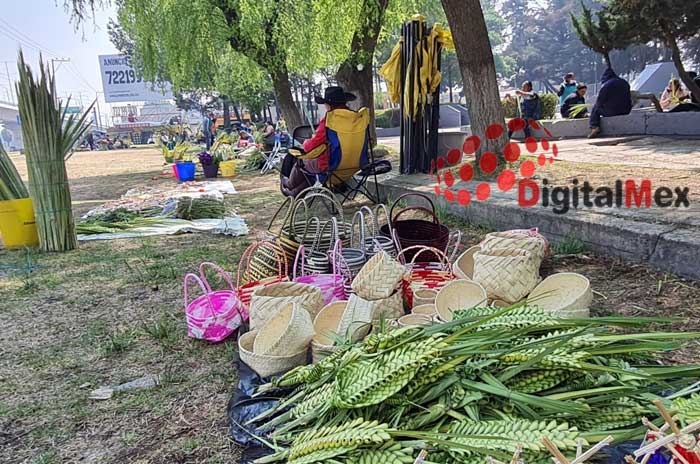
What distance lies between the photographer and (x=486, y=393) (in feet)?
3.76

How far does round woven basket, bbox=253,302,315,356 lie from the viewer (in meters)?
1.83

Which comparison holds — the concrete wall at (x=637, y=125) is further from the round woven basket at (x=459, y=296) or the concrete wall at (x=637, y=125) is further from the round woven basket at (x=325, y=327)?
the round woven basket at (x=325, y=327)

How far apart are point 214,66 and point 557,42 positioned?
5968 centimetres

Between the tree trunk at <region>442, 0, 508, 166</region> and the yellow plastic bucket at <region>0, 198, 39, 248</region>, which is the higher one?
the tree trunk at <region>442, 0, 508, 166</region>

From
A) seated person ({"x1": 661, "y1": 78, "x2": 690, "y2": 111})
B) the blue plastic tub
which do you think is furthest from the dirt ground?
seated person ({"x1": 661, "y1": 78, "x2": 690, "y2": 111})

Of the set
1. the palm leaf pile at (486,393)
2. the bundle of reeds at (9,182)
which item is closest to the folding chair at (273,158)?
the bundle of reeds at (9,182)

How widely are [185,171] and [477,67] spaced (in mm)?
6452

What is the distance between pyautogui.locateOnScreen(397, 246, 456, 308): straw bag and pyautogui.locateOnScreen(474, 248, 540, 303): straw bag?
0.23 m

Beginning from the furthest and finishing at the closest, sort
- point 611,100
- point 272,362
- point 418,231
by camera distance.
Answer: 1. point 611,100
2. point 418,231
3. point 272,362

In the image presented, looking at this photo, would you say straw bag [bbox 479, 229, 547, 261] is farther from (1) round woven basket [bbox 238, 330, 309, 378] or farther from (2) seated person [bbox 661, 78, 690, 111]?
(2) seated person [bbox 661, 78, 690, 111]

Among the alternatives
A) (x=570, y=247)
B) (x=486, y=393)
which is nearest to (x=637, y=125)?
(x=570, y=247)

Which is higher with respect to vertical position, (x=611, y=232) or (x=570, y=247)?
(x=611, y=232)

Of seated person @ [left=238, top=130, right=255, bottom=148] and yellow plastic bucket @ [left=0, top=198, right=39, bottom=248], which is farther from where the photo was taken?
seated person @ [left=238, top=130, right=255, bottom=148]

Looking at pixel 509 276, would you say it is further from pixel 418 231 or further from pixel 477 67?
pixel 477 67
